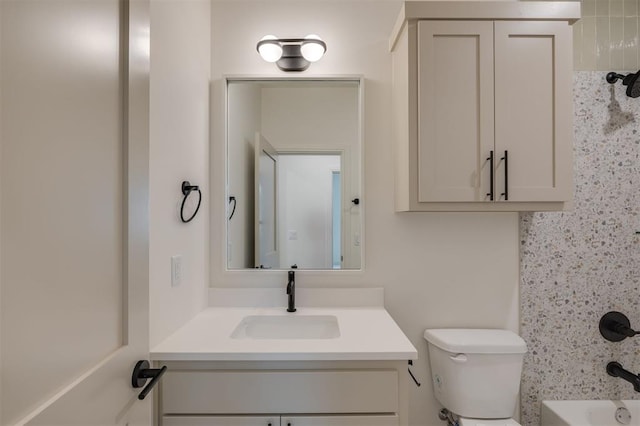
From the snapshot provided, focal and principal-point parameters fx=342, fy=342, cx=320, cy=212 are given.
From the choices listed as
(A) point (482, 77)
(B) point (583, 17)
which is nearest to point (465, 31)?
(A) point (482, 77)

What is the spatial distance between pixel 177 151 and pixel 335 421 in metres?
1.12

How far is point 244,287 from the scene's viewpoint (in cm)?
171

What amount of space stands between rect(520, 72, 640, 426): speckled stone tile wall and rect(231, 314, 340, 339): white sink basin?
39.3 inches

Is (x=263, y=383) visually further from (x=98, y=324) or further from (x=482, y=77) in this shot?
(x=482, y=77)

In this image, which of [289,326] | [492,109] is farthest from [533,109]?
[289,326]

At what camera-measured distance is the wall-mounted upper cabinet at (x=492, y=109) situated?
141 cm

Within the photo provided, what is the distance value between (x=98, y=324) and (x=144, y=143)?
0.44 m

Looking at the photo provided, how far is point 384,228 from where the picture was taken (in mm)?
1730

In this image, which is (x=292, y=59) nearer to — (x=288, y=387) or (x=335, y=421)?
(x=288, y=387)

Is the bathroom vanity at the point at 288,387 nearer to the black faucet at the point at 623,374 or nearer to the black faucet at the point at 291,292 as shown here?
the black faucet at the point at 291,292

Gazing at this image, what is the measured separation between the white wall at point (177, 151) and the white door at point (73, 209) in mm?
287

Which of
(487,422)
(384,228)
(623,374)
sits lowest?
(487,422)

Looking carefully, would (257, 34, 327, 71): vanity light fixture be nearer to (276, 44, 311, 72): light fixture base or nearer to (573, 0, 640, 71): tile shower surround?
(276, 44, 311, 72): light fixture base

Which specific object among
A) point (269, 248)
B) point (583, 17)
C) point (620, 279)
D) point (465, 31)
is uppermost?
point (583, 17)
